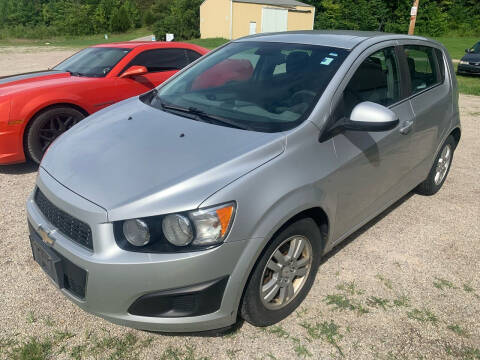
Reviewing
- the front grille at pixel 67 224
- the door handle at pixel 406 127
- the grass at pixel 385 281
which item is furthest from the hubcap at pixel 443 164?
the front grille at pixel 67 224

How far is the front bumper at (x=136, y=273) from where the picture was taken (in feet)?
6.18

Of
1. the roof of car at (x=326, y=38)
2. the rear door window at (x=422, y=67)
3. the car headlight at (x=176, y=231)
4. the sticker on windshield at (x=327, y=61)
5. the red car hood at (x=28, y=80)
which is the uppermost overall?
the roof of car at (x=326, y=38)

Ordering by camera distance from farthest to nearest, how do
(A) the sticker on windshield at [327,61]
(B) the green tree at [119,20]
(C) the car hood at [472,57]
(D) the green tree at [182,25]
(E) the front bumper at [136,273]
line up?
(B) the green tree at [119,20] → (D) the green tree at [182,25] → (C) the car hood at [472,57] → (A) the sticker on windshield at [327,61] → (E) the front bumper at [136,273]

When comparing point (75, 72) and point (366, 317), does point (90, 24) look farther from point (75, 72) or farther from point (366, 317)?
point (366, 317)

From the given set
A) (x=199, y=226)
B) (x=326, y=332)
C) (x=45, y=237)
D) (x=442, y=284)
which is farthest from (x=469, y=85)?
(x=45, y=237)

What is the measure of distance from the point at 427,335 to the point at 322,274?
792mm

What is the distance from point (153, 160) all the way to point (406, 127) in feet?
6.67

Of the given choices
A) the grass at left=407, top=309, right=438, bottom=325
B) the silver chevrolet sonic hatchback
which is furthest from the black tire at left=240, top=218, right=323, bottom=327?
the grass at left=407, top=309, right=438, bottom=325

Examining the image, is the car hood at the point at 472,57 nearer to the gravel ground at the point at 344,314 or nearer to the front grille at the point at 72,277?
the gravel ground at the point at 344,314

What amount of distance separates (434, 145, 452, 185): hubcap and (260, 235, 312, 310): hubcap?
96.4 inches

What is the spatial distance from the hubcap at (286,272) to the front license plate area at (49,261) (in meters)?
1.08

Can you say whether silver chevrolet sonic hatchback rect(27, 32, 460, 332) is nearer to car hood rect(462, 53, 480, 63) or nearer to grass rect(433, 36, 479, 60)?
car hood rect(462, 53, 480, 63)

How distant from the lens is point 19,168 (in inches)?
195

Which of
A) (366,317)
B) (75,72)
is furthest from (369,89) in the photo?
(75,72)
